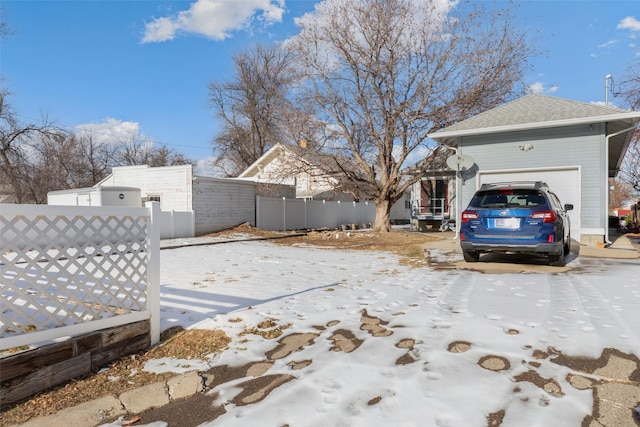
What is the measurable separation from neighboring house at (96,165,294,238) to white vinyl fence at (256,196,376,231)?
2.32 feet

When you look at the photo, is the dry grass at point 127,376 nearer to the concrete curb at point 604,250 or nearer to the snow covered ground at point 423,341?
the snow covered ground at point 423,341

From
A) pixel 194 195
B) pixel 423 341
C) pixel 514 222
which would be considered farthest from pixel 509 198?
pixel 194 195

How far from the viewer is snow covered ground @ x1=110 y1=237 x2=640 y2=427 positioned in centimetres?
229

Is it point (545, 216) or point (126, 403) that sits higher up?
point (545, 216)

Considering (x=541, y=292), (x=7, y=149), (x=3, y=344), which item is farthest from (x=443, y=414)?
(x=7, y=149)

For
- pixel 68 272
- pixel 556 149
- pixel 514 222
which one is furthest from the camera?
pixel 556 149

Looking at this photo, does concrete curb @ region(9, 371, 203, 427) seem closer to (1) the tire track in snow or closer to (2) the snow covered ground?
(2) the snow covered ground

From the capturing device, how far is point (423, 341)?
3.26 m

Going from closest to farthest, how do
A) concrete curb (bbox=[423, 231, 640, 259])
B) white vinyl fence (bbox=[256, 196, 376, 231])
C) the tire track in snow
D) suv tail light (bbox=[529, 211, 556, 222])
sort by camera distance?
the tire track in snow → suv tail light (bbox=[529, 211, 556, 222]) → concrete curb (bbox=[423, 231, 640, 259]) → white vinyl fence (bbox=[256, 196, 376, 231])

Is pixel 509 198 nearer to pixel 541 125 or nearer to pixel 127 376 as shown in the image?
pixel 541 125

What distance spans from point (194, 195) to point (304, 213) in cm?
708

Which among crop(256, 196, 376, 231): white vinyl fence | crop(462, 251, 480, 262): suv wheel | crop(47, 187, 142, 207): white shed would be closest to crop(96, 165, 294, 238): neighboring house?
crop(256, 196, 376, 231): white vinyl fence

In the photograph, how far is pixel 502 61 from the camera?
1409 centimetres

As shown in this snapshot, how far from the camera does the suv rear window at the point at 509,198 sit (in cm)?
641
